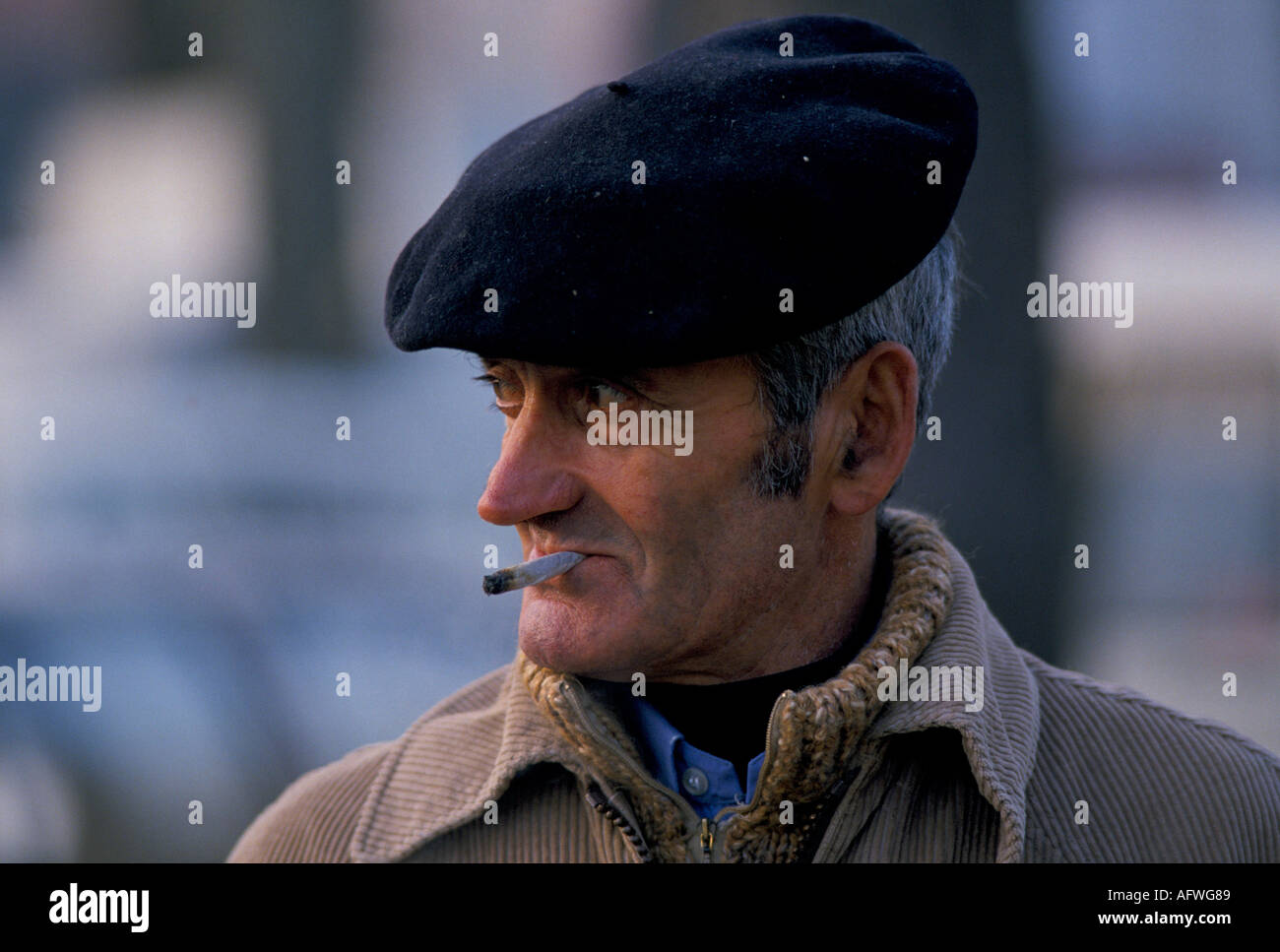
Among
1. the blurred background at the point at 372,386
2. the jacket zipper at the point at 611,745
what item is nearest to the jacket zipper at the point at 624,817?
the jacket zipper at the point at 611,745

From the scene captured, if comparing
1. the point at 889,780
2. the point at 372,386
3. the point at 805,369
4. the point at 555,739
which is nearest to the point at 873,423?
the point at 805,369

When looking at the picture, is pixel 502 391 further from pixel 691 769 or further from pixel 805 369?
pixel 691 769

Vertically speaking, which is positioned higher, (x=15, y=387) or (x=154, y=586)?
(x=15, y=387)

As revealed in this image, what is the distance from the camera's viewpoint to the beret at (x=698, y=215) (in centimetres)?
166

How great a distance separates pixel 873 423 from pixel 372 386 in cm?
252

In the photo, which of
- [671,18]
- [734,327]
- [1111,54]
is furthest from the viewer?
[671,18]

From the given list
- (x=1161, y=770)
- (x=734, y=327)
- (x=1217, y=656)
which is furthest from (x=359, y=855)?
(x=1217, y=656)

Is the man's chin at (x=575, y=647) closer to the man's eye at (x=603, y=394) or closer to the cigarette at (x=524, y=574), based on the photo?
the cigarette at (x=524, y=574)

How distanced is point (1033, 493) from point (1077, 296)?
703 mm

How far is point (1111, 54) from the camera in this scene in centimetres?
374

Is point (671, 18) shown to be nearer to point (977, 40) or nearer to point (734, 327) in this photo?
point (977, 40)

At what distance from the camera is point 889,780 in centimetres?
180

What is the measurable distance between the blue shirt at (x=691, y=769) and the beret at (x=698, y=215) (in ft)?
1.85

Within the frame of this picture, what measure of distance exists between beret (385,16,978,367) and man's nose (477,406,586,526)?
15 centimetres
